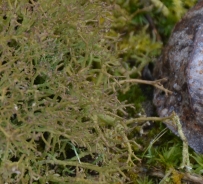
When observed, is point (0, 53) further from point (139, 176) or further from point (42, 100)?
point (139, 176)

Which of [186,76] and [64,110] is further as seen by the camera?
[186,76]

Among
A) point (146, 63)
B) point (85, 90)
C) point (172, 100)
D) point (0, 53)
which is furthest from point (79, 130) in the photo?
point (146, 63)

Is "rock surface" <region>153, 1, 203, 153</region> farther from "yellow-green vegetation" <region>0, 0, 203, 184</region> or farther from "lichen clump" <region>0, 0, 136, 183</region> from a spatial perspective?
"lichen clump" <region>0, 0, 136, 183</region>

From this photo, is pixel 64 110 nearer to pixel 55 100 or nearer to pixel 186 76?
pixel 55 100

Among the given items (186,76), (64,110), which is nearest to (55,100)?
(64,110)

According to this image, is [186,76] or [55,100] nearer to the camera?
[55,100]
